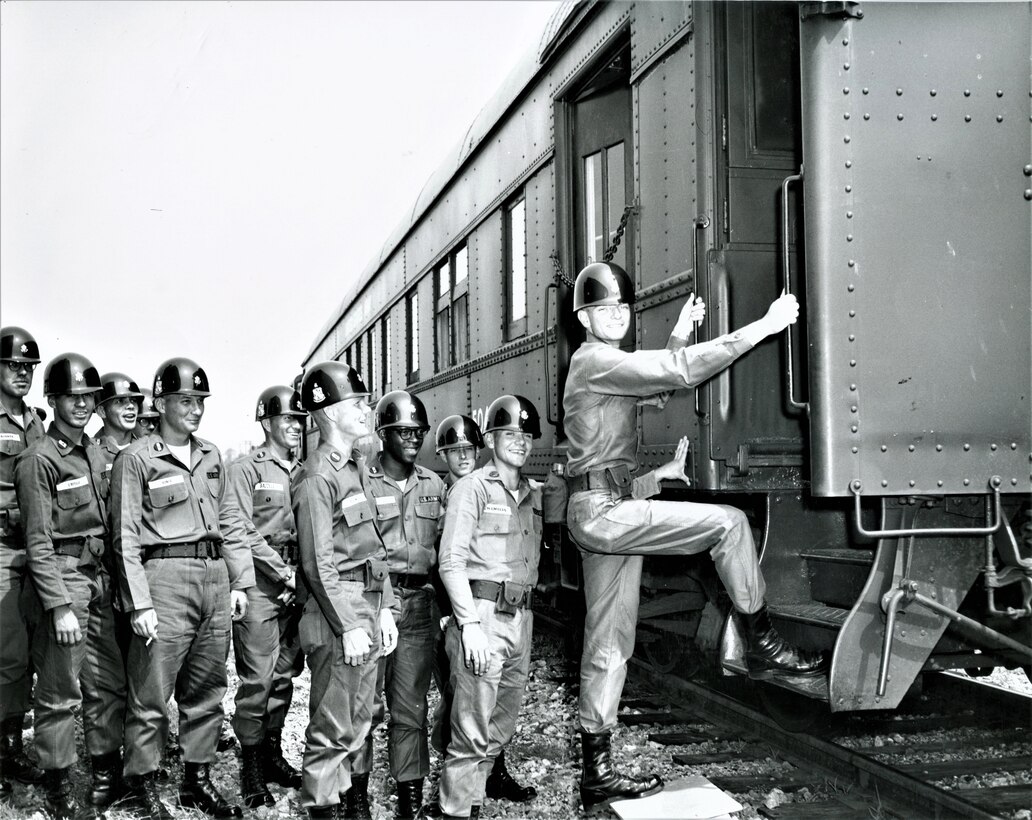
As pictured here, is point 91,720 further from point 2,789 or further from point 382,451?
point 382,451

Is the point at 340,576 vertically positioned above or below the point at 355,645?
above

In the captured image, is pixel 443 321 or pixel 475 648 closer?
pixel 475 648

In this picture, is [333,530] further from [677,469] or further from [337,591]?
[677,469]

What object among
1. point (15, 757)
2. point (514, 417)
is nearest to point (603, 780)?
point (514, 417)

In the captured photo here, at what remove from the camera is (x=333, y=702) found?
11.5 feet

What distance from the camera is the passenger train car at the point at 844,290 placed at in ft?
10.7

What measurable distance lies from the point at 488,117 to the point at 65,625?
4380 mm

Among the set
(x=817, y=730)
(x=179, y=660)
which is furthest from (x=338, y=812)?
(x=817, y=730)

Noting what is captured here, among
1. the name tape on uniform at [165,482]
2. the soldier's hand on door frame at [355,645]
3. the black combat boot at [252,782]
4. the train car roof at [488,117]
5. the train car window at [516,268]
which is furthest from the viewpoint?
the train car window at [516,268]

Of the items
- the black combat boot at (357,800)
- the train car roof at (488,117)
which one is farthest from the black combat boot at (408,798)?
the train car roof at (488,117)

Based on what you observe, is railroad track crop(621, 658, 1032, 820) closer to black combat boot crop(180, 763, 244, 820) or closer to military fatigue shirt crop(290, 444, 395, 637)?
military fatigue shirt crop(290, 444, 395, 637)

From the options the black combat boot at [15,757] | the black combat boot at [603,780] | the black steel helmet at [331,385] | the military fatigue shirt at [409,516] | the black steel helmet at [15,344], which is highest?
the black steel helmet at [15,344]

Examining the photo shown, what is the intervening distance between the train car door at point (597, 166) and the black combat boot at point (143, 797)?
2.66 metres

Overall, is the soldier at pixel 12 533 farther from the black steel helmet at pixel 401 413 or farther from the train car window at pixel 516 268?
the train car window at pixel 516 268
